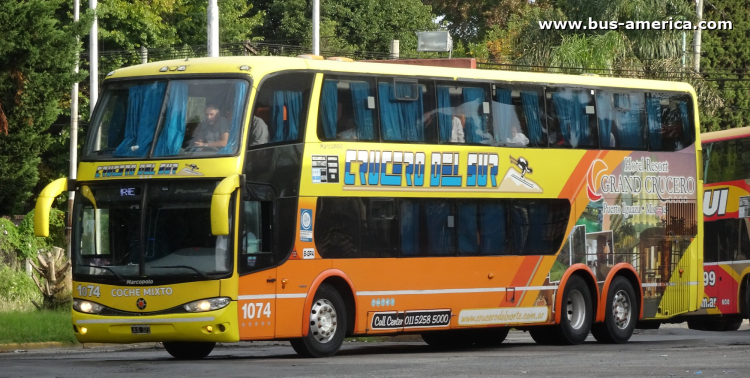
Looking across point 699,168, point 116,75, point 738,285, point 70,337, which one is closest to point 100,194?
point 116,75

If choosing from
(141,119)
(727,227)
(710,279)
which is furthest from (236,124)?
(710,279)

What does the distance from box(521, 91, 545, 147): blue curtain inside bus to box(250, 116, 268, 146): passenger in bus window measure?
5.04 meters

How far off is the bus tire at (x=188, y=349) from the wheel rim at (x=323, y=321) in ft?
4.99

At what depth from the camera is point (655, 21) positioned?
4588 cm

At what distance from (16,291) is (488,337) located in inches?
555

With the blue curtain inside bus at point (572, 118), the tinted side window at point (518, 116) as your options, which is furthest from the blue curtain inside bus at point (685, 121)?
the tinted side window at point (518, 116)

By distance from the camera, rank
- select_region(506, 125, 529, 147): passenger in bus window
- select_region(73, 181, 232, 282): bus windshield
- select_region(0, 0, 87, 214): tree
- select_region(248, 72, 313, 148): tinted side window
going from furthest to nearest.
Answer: select_region(0, 0, 87, 214): tree < select_region(506, 125, 529, 147): passenger in bus window < select_region(248, 72, 313, 148): tinted side window < select_region(73, 181, 232, 282): bus windshield

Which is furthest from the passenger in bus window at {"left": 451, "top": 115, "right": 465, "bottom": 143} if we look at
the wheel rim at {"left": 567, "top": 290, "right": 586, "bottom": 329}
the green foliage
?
the green foliage

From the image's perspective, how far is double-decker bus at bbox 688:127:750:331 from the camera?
26719mm

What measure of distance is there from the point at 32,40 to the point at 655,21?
27.0 metres

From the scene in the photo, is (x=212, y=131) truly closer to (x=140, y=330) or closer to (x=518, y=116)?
(x=140, y=330)

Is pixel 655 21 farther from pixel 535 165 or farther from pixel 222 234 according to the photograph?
pixel 222 234

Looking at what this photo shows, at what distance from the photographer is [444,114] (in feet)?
64.5

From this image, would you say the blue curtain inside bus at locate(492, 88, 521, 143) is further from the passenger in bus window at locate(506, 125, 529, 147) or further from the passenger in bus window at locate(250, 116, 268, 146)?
the passenger in bus window at locate(250, 116, 268, 146)
